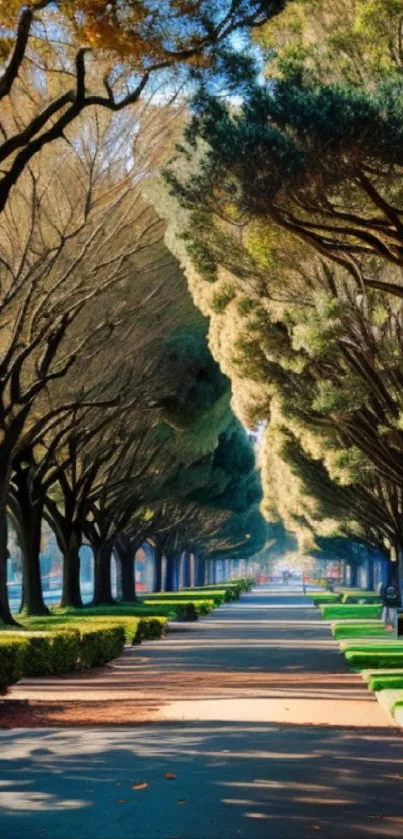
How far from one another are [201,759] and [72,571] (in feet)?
113

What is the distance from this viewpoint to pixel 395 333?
2472 centimetres

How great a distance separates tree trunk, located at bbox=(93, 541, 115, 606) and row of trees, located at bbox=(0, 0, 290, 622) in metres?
1.66

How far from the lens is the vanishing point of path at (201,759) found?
905 cm

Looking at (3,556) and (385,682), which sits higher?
(3,556)

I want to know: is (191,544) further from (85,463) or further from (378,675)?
(378,675)

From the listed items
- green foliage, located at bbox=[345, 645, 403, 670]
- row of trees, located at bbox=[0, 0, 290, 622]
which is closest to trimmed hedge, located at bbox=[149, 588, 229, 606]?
row of trees, located at bbox=[0, 0, 290, 622]

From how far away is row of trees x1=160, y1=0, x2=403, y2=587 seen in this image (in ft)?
47.4

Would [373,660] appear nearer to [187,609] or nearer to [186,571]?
[187,609]

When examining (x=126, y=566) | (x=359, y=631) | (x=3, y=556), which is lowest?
(x=359, y=631)

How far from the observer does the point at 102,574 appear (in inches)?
2143

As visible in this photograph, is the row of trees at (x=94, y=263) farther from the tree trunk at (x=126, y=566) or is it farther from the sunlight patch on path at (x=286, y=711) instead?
the tree trunk at (x=126, y=566)

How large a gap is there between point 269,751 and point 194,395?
77.8 feet

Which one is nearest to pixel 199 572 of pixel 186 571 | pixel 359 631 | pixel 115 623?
pixel 186 571

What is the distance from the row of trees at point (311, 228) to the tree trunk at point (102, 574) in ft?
75.8
